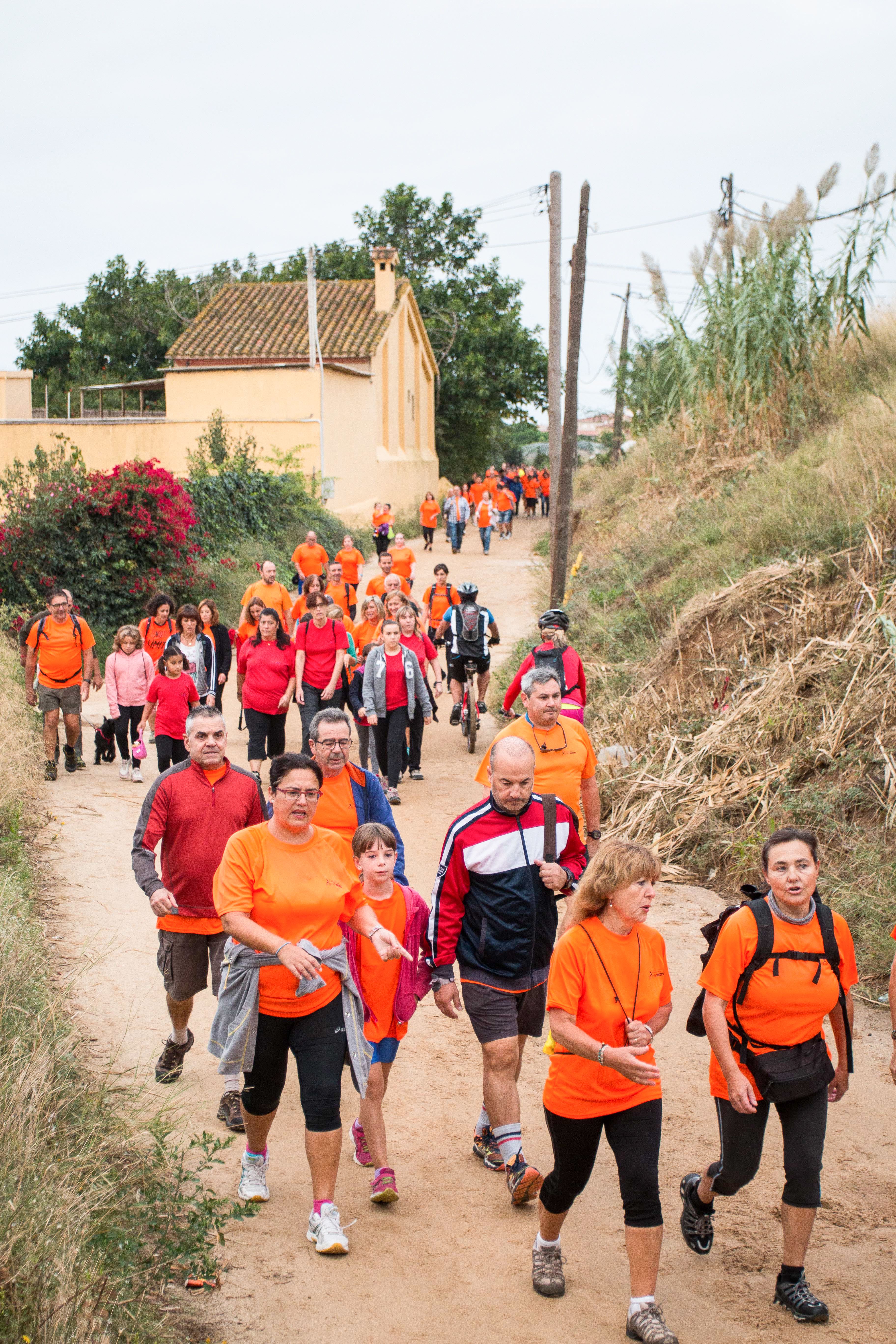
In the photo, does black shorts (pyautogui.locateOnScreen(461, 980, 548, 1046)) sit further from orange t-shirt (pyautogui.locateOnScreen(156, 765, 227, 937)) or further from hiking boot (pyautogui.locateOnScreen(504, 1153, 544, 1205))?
orange t-shirt (pyautogui.locateOnScreen(156, 765, 227, 937))

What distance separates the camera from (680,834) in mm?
9008

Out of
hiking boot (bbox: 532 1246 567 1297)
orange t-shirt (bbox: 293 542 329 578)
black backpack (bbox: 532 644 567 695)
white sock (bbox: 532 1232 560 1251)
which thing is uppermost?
orange t-shirt (bbox: 293 542 329 578)

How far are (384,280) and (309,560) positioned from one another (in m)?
20.9

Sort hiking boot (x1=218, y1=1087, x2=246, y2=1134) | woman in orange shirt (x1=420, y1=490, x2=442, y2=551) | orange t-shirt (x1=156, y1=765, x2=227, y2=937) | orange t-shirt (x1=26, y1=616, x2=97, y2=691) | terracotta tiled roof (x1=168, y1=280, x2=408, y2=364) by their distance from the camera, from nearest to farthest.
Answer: hiking boot (x1=218, y1=1087, x2=246, y2=1134) < orange t-shirt (x1=156, y1=765, x2=227, y2=937) < orange t-shirt (x1=26, y1=616, x2=97, y2=691) < woman in orange shirt (x1=420, y1=490, x2=442, y2=551) < terracotta tiled roof (x1=168, y1=280, x2=408, y2=364)

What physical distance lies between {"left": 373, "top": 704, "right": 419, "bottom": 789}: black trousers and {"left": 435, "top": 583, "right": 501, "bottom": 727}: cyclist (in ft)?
6.53

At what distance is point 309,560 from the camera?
60.6 feet

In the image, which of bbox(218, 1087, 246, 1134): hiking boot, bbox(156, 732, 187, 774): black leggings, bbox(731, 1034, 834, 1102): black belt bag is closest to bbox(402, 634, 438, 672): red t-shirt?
bbox(156, 732, 187, 774): black leggings

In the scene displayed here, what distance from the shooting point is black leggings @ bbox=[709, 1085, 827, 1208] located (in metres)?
4.05

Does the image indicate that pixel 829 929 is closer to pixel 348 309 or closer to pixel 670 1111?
pixel 670 1111

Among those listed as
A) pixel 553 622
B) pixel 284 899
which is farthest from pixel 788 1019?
pixel 553 622

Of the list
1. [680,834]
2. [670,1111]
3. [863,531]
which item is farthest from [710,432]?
[670,1111]

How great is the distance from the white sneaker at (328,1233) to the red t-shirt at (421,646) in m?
6.94

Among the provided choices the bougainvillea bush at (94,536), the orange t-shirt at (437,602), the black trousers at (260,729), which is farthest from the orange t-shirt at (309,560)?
the black trousers at (260,729)

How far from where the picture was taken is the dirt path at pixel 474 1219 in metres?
4.07
